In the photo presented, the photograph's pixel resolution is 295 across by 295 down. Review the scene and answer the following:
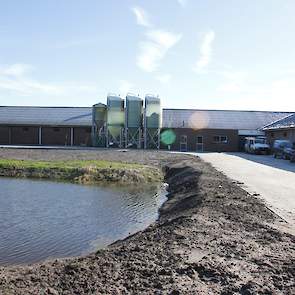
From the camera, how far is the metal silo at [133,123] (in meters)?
51.7

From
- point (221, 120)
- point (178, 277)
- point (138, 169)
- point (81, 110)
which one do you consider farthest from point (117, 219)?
point (81, 110)

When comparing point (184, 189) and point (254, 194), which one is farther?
point (184, 189)

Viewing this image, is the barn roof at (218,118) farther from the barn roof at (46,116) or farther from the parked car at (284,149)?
the parked car at (284,149)

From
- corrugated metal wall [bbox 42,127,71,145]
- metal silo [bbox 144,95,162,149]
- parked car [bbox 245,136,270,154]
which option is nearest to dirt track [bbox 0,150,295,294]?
parked car [bbox 245,136,270,154]

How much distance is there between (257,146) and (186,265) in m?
38.6

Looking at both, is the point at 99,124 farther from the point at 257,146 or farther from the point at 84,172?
the point at 84,172

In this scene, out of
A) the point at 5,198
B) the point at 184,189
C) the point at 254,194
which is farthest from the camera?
the point at 184,189

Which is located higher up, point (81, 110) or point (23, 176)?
point (81, 110)

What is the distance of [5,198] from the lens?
16.5 meters

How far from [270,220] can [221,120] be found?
4484cm

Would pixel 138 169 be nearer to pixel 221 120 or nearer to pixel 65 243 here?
pixel 65 243

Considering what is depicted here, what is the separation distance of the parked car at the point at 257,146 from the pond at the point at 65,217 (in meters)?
25.1

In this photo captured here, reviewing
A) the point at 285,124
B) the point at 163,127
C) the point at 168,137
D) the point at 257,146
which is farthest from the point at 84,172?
the point at 163,127

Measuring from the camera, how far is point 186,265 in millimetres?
7027
